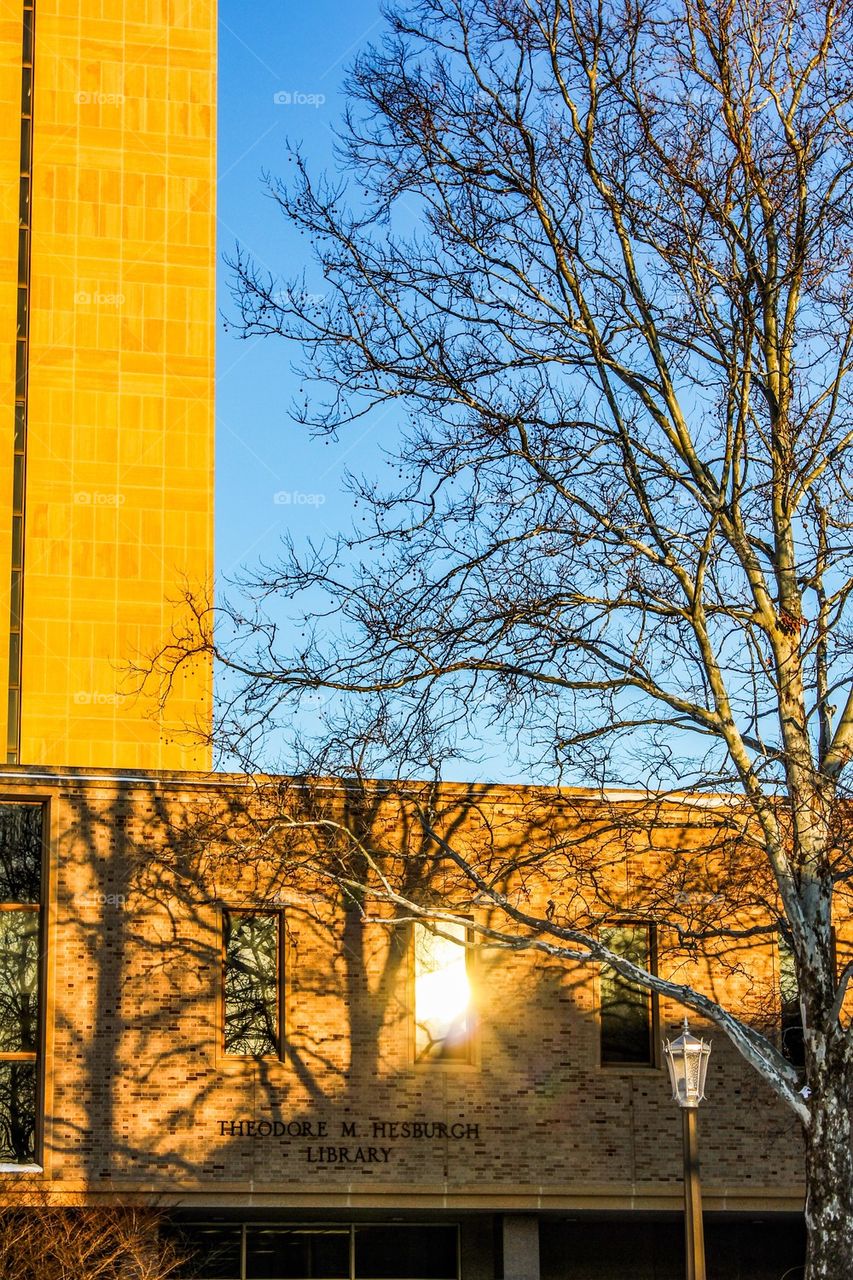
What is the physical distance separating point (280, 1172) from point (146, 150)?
37.0 metres

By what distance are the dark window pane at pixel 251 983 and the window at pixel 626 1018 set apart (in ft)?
14.7

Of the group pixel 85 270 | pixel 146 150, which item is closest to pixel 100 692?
pixel 85 270

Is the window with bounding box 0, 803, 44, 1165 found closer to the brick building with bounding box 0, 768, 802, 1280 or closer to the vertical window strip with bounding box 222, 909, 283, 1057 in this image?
the brick building with bounding box 0, 768, 802, 1280

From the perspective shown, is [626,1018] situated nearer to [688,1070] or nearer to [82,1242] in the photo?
[688,1070]

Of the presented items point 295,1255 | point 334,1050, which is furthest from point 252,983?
point 295,1255

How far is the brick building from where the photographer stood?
75.7 feet

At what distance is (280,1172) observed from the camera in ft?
76.5

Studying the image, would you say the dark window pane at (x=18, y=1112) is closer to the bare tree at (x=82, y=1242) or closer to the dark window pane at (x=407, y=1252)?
the bare tree at (x=82, y=1242)

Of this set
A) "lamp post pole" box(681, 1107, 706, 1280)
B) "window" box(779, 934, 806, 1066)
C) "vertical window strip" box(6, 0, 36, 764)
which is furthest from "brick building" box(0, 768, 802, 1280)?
"vertical window strip" box(6, 0, 36, 764)

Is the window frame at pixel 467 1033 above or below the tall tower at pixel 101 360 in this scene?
below

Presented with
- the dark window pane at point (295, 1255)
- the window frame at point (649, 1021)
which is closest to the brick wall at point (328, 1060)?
the window frame at point (649, 1021)

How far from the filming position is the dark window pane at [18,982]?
910 inches

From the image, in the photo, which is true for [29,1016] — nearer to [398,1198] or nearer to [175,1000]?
[175,1000]

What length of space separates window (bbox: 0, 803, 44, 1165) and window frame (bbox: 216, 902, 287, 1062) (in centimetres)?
232
